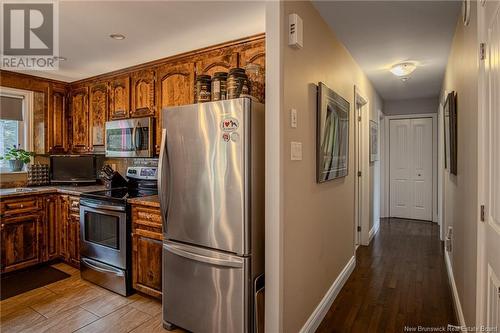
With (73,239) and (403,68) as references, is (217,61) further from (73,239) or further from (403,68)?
(73,239)

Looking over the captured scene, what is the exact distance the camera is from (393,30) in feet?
8.31

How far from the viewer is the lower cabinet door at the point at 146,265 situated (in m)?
2.53

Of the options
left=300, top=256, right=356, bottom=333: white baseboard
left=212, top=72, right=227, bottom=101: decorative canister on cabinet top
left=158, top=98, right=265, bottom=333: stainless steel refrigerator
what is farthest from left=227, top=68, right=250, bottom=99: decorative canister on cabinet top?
left=300, top=256, right=356, bottom=333: white baseboard

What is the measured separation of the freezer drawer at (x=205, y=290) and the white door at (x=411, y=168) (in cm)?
520

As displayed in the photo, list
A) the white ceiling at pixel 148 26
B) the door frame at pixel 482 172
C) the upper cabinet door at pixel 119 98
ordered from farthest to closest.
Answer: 1. the upper cabinet door at pixel 119 98
2. the white ceiling at pixel 148 26
3. the door frame at pixel 482 172

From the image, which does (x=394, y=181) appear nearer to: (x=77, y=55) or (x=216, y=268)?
(x=216, y=268)

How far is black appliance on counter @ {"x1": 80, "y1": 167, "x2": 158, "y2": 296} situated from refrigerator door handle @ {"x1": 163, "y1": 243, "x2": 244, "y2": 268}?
2.35 feet

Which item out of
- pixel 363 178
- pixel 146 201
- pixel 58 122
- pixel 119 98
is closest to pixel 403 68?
pixel 363 178

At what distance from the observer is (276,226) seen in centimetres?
175

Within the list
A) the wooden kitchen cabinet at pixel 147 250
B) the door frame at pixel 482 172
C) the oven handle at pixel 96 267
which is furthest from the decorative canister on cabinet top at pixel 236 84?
the oven handle at pixel 96 267

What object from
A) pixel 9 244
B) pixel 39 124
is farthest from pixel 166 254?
pixel 39 124

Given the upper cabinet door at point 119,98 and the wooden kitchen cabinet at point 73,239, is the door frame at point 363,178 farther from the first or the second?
the wooden kitchen cabinet at point 73,239

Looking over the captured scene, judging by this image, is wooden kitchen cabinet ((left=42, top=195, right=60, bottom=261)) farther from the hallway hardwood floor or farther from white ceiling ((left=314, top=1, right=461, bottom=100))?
white ceiling ((left=314, top=1, right=461, bottom=100))

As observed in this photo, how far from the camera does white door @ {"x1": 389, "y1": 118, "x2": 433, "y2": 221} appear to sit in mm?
5762
